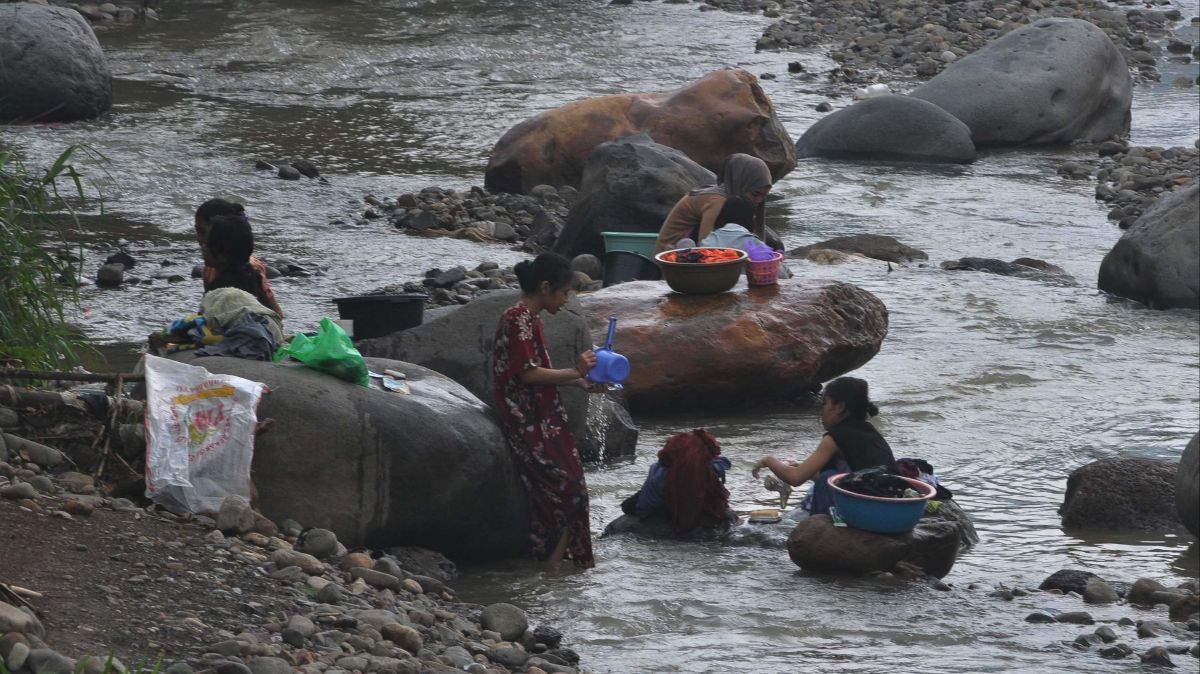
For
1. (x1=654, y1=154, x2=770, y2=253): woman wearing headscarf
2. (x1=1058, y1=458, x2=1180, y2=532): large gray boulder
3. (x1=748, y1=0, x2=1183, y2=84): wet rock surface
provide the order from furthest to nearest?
1. (x1=748, y1=0, x2=1183, y2=84): wet rock surface
2. (x1=654, y1=154, x2=770, y2=253): woman wearing headscarf
3. (x1=1058, y1=458, x2=1180, y2=532): large gray boulder

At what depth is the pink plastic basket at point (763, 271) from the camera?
32.4 feet

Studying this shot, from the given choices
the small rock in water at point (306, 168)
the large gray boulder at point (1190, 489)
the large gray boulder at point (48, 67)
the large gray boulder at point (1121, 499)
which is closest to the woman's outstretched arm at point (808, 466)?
the large gray boulder at point (1121, 499)

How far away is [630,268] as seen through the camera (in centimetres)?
1153

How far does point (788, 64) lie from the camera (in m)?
23.8

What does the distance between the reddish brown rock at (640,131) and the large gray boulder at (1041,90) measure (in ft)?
13.3

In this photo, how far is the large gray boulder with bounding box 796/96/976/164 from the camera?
18.3 metres

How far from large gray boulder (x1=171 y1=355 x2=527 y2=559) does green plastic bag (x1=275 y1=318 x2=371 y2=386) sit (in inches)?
1.7

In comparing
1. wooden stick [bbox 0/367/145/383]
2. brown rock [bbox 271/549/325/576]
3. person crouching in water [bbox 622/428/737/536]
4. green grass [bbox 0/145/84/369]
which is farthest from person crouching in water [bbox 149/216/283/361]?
person crouching in water [bbox 622/428/737/536]

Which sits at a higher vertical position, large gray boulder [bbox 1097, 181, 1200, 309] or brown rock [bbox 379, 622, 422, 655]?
brown rock [bbox 379, 622, 422, 655]

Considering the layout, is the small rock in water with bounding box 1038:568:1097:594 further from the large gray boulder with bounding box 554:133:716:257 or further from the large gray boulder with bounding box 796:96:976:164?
the large gray boulder with bounding box 796:96:976:164

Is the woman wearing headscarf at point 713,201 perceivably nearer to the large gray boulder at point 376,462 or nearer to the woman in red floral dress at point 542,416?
the woman in red floral dress at point 542,416

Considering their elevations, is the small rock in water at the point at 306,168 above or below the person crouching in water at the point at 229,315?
below

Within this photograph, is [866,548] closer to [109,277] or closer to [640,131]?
[109,277]

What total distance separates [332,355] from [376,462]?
18.5 inches
